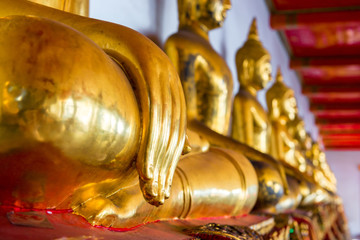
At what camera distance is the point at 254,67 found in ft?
6.04

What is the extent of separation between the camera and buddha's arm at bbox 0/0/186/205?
0.51 meters

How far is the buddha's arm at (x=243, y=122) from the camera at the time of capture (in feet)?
5.68

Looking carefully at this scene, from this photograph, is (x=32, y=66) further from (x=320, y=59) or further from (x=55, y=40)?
(x=320, y=59)

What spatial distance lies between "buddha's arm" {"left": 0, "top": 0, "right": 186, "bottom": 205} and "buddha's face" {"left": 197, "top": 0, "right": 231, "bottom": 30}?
33.4 inches

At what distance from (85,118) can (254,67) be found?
1.47 meters

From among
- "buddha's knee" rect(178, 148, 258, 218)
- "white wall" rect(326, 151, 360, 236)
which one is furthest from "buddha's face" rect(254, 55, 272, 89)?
"white wall" rect(326, 151, 360, 236)

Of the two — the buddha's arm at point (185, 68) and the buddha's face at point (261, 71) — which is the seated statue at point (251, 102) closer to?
the buddha's face at point (261, 71)

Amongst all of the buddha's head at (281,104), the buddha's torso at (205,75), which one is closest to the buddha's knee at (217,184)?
the buddha's torso at (205,75)

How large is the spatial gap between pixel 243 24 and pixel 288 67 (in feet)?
6.30

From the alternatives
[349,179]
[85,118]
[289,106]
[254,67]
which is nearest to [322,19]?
[289,106]

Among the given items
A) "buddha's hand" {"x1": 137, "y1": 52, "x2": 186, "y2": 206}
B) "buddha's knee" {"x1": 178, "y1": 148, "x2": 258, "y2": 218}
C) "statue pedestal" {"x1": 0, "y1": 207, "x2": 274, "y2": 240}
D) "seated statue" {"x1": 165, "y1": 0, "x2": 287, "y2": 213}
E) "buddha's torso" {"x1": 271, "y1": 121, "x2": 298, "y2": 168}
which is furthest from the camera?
"buddha's torso" {"x1": 271, "y1": 121, "x2": 298, "y2": 168}

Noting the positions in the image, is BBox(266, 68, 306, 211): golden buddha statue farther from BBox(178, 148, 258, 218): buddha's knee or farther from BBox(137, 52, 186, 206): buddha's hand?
BBox(137, 52, 186, 206): buddha's hand

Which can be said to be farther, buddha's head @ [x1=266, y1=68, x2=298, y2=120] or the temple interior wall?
buddha's head @ [x1=266, y1=68, x2=298, y2=120]

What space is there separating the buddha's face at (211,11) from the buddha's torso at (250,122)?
0.41 metres
